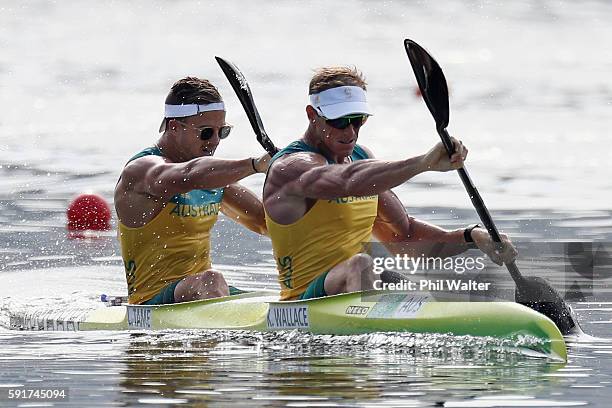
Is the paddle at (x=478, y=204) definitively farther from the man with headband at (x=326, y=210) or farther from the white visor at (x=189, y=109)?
the white visor at (x=189, y=109)

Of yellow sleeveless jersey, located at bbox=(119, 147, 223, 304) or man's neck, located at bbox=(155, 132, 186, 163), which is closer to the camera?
yellow sleeveless jersey, located at bbox=(119, 147, 223, 304)

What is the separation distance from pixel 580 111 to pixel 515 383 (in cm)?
1915

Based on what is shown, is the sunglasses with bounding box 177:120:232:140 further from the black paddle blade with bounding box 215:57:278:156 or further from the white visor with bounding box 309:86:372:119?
the white visor with bounding box 309:86:372:119

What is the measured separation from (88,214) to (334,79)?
859 centimetres

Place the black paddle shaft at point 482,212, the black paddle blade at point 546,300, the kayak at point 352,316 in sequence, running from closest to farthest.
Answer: the kayak at point 352,316
the black paddle shaft at point 482,212
the black paddle blade at point 546,300

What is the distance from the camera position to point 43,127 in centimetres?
2750

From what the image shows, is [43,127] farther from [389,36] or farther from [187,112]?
[187,112]

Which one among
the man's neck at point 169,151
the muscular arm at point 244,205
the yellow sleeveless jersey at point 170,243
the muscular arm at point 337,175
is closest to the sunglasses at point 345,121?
the muscular arm at point 337,175

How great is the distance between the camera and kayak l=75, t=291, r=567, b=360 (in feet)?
31.7

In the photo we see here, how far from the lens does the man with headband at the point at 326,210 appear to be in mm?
10492

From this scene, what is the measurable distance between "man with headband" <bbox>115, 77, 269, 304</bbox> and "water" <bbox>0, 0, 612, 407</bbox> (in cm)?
58

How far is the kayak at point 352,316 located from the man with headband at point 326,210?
0.16 metres

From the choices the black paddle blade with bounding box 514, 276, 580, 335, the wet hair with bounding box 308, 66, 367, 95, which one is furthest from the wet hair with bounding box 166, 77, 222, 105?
the black paddle blade with bounding box 514, 276, 580, 335

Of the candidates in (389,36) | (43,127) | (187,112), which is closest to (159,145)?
(187,112)
